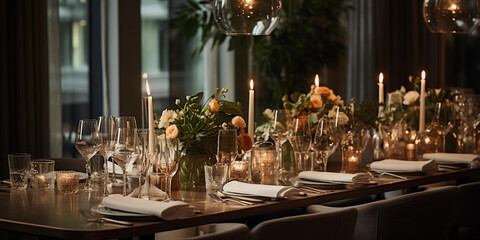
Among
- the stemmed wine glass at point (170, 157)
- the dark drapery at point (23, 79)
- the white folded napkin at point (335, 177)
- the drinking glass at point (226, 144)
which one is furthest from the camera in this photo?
the dark drapery at point (23, 79)

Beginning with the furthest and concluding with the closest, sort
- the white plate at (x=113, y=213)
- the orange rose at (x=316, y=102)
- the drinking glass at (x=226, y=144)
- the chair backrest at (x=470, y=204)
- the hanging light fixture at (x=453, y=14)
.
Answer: the hanging light fixture at (x=453, y=14) < the orange rose at (x=316, y=102) < the chair backrest at (x=470, y=204) < the drinking glass at (x=226, y=144) < the white plate at (x=113, y=213)

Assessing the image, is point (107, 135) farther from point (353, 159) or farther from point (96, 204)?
point (353, 159)

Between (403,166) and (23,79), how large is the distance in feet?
7.45

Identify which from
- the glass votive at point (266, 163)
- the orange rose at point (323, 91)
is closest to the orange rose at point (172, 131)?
the glass votive at point (266, 163)

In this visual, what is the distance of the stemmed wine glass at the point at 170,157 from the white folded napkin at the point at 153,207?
1.01 feet

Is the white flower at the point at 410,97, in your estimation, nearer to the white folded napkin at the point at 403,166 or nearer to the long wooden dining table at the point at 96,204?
the white folded napkin at the point at 403,166

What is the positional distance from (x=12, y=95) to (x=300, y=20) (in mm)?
2825

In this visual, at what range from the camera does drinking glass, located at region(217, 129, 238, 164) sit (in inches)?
103

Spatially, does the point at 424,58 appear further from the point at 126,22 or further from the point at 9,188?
the point at 9,188

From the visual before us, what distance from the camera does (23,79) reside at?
4.16 meters

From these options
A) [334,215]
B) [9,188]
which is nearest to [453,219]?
[334,215]

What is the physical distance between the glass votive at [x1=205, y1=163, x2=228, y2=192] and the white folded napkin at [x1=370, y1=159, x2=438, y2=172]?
34.5 inches

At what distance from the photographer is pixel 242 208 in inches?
89.7

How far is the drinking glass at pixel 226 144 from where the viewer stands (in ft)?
8.59
